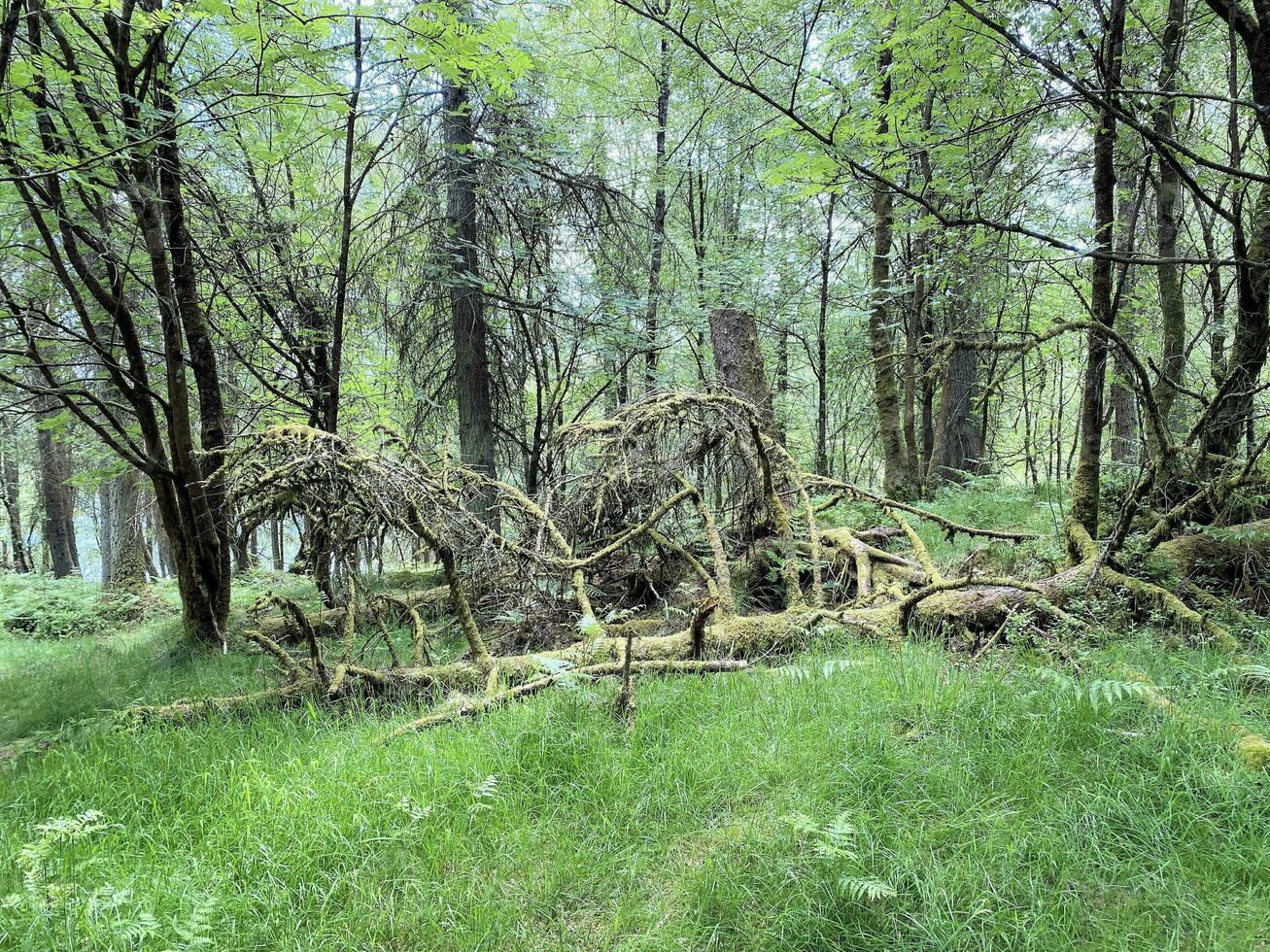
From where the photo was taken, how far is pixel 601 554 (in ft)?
15.3

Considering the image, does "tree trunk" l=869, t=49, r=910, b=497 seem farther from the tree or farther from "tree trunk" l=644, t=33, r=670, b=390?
the tree

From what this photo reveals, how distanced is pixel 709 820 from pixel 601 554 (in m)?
2.46

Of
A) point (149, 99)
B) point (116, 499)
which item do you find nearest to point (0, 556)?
point (116, 499)

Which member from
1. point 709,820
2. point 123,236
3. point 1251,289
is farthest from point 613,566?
point 123,236

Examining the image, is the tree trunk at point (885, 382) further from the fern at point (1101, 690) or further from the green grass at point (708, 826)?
the fern at point (1101, 690)

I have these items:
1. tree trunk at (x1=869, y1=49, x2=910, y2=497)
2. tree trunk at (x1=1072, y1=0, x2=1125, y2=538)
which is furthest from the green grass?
tree trunk at (x1=869, y1=49, x2=910, y2=497)

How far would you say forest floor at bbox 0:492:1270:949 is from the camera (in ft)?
6.22

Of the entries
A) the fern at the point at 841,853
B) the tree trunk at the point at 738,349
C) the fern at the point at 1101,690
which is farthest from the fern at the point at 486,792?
the tree trunk at the point at 738,349

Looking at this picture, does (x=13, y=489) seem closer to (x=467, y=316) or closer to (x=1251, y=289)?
(x=467, y=316)

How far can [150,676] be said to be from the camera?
477cm

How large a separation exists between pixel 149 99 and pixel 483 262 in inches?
150

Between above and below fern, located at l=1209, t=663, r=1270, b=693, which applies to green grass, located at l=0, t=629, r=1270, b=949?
below

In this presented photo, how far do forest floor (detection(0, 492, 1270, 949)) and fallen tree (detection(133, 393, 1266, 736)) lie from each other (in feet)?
1.37

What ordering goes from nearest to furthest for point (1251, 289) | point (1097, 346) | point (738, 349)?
1. point (1251, 289)
2. point (1097, 346)
3. point (738, 349)
